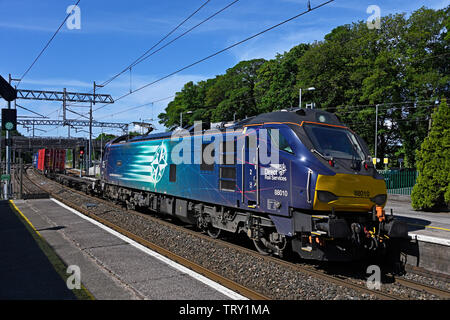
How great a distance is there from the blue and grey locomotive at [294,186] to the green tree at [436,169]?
11.3m

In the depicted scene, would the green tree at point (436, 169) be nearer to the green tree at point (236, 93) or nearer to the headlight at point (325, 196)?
the headlight at point (325, 196)

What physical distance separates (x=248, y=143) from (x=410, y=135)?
1392 inches

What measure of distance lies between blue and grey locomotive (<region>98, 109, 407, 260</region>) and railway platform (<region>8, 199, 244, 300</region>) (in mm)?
2379

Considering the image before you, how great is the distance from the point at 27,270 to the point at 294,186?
5961mm

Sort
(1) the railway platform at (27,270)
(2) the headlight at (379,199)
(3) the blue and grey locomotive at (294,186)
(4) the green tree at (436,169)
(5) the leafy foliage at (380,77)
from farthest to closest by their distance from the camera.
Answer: (5) the leafy foliage at (380,77) → (4) the green tree at (436,169) → (2) the headlight at (379,199) → (3) the blue and grey locomotive at (294,186) → (1) the railway platform at (27,270)

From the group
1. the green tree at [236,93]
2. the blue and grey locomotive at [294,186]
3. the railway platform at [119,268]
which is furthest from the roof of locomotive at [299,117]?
the green tree at [236,93]

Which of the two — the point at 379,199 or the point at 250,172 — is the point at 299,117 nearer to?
the point at 250,172

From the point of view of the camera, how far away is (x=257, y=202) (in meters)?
8.73

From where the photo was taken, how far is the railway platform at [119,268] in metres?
6.21

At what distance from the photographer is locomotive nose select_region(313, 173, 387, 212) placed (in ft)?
24.4

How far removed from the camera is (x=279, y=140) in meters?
8.35

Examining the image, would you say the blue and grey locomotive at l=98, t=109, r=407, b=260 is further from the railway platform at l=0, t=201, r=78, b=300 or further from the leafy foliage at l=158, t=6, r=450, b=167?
the leafy foliage at l=158, t=6, r=450, b=167
